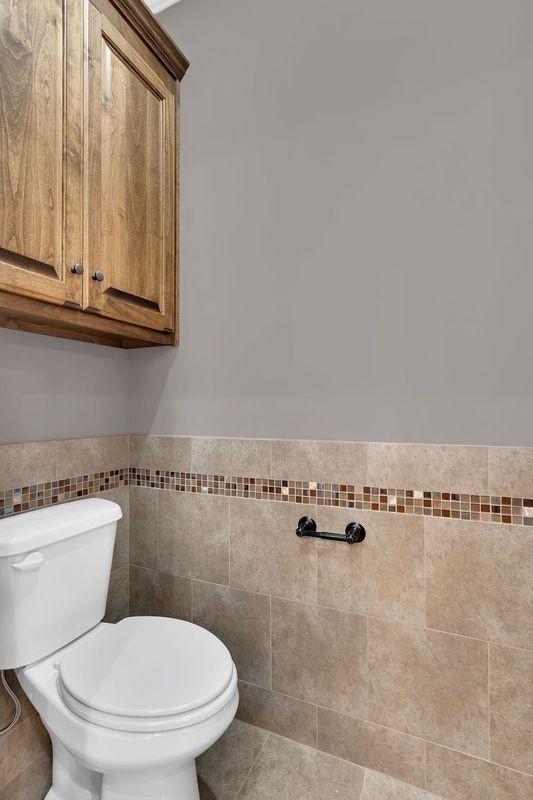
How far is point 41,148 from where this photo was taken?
1057mm

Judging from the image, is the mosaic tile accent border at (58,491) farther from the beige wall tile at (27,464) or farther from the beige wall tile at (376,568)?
the beige wall tile at (376,568)

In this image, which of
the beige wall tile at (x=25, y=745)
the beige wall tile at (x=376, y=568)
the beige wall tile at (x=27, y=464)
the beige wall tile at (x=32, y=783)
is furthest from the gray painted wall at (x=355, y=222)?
the beige wall tile at (x=32, y=783)

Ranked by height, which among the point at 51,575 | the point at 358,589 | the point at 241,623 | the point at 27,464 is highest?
the point at 27,464

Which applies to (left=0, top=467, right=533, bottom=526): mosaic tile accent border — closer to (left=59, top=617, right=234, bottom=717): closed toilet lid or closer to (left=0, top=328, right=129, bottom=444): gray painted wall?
(left=0, top=328, right=129, bottom=444): gray painted wall

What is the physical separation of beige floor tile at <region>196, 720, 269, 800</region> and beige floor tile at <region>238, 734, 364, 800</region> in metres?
0.03

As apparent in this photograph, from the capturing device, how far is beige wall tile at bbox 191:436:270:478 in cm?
146

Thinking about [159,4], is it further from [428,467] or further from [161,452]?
[428,467]

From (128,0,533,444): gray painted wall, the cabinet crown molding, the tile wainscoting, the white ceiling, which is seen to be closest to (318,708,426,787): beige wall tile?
the tile wainscoting

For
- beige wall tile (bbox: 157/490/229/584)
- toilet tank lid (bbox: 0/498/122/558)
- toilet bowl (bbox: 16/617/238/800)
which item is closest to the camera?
toilet bowl (bbox: 16/617/238/800)

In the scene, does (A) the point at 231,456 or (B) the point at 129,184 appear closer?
(B) the point at 129,184

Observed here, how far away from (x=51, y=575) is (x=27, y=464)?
0.36 meters

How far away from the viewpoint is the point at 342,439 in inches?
52.9

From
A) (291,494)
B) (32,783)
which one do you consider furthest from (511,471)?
(32,783)

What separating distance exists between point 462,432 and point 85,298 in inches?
44.5
